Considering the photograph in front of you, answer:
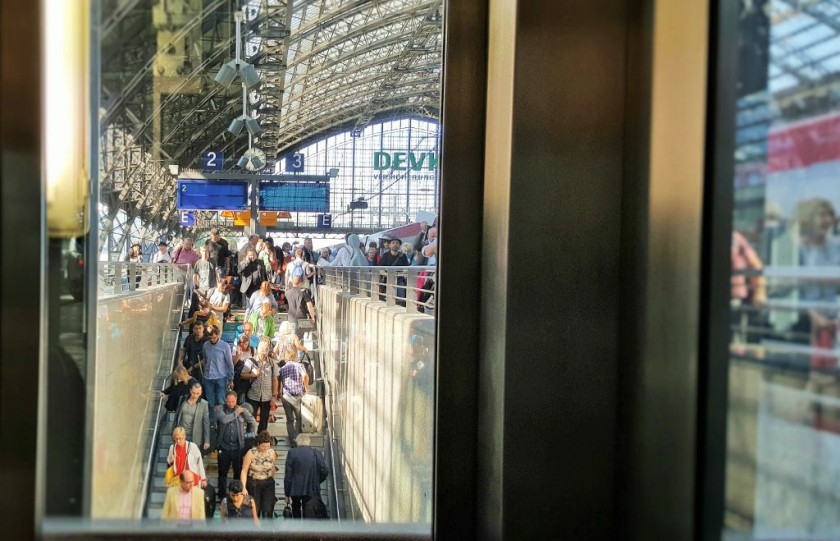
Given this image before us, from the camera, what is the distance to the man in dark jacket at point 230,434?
Result: 1807mm

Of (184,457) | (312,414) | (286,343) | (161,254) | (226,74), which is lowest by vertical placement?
(184,457)

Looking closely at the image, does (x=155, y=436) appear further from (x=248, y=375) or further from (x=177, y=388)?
(x=248, y=375)

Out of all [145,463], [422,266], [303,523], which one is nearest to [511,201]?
[422,266]

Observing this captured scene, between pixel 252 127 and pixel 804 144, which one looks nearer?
pixel 804 144

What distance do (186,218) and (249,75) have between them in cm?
38

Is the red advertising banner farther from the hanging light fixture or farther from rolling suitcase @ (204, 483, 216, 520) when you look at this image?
rolling suitcase @ (204, 483, 216, 520)

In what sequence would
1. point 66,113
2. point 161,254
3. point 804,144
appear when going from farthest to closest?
1. point 161,254
2. point 66,113
3. point 804,144

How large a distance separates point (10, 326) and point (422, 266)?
0.92 metres

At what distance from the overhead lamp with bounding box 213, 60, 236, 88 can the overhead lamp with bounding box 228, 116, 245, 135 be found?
0.09 metres

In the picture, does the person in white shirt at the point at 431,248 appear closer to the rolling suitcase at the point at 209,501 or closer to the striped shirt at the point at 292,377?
the striped shirt at the point at 292,377

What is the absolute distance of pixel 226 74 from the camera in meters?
1.77

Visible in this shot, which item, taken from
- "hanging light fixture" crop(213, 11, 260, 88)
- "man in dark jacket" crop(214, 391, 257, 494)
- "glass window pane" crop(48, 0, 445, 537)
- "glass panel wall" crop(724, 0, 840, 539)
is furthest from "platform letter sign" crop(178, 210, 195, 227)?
"glass panel wall" crop(724, 0, 840, 539)

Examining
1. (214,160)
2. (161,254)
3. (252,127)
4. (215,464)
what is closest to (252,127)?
(252,127)

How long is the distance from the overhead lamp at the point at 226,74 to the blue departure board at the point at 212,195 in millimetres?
239
